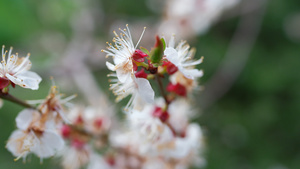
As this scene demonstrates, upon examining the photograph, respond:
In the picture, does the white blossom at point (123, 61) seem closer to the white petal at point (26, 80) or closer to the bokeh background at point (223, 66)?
the white petal at point (26, 80)

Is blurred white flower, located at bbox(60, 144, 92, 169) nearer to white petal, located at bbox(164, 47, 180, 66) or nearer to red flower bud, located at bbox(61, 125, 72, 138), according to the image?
red flower bud, located at bbox(61, 125, 72, 138)

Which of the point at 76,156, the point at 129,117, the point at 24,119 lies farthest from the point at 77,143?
the point at 24,119

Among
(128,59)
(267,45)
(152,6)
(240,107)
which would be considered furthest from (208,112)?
(128,59)

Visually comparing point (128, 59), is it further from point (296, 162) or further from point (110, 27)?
point (110, 27)

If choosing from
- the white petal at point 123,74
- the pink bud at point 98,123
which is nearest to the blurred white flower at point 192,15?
the pink bud at point 98,123

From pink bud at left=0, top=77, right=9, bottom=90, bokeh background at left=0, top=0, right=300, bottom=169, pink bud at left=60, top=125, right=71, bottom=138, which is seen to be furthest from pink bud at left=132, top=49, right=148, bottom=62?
bokeh background at left=0, top=0, right=300, bottom=169

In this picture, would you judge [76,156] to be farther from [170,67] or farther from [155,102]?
[170,67]
